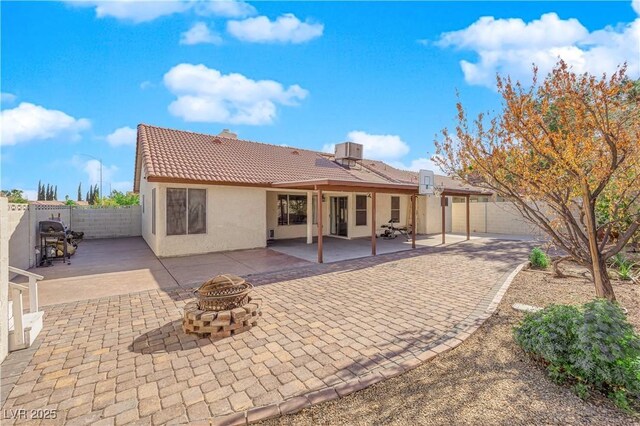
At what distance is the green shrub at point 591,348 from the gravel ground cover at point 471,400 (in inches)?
5.5

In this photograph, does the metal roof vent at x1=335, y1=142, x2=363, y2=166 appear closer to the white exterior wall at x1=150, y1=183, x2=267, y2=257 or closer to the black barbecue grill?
the white exterior wall at x1=150, y1=183, x2=267, y2=257

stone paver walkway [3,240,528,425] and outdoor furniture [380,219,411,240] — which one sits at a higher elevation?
outdoor furniture [380,219,411,240]

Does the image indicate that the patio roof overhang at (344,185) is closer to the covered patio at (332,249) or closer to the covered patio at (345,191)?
the covered patio at (345,191)

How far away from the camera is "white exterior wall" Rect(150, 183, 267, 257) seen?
998cm

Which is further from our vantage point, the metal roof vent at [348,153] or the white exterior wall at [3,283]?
the metal roof vent at [348,153]

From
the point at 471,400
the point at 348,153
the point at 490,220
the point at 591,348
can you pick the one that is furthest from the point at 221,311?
the point at 490,220

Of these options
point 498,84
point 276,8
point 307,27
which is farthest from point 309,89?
point 498,84

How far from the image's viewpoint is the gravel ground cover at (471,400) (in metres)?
2.45

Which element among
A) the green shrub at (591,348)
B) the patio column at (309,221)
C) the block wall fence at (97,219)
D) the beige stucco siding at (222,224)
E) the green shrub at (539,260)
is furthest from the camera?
the patio column at (309,221)

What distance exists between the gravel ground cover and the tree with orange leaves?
2147 millimetres

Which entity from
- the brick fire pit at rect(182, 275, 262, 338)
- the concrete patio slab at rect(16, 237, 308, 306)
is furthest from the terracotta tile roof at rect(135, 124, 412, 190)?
the brick fire pit at rect(182, 275, 262, 338)

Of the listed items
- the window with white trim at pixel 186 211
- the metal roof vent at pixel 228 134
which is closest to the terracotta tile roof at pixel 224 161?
the window with white trim at pixel 186 211

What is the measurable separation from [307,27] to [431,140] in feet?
18.9

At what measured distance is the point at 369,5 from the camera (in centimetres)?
783
